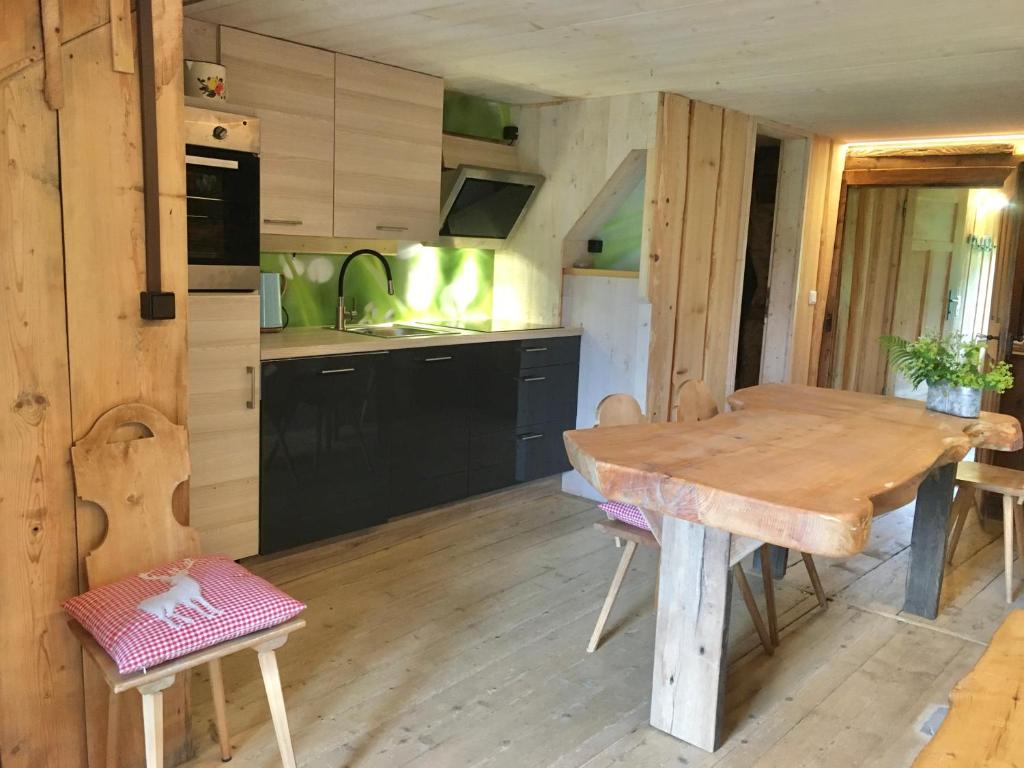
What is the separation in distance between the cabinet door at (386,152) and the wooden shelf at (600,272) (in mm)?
877

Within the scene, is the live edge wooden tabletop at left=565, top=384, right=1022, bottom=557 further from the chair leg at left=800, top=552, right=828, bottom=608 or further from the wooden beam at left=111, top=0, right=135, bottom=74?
the wooden beam at left=111, top=0, right=135, bottom=74

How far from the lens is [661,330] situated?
4.33m

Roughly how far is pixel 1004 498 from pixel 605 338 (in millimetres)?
2025

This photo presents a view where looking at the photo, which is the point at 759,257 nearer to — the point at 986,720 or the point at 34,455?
the point at 986,720

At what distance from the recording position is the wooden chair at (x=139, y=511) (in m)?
1.89

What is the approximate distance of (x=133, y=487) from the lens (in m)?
1.97

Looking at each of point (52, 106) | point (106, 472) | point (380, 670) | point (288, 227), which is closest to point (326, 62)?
point (288, 227)

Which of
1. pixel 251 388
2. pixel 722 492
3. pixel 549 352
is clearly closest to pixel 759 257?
pixel 549 352

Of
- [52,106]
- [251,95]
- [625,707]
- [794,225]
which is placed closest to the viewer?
[52,106]

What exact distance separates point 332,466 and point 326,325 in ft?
2.96

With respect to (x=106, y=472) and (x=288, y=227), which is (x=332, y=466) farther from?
(x=106, y=472)

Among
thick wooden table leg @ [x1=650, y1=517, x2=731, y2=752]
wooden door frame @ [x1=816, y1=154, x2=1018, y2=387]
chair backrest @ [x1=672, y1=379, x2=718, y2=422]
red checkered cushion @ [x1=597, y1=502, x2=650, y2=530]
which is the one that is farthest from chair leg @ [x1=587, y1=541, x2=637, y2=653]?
wooden door frame @ [x1=816, y1=154, x2=1018, y2=387]

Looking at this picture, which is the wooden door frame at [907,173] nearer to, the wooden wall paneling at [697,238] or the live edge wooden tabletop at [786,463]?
the wooden wall paneling at [697,238]

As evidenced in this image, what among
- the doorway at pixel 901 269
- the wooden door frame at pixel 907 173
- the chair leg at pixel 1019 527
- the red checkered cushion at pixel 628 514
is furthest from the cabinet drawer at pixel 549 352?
the doorway at pixel 901 269
